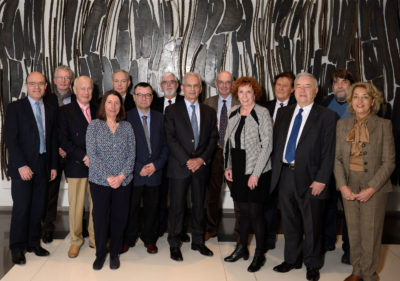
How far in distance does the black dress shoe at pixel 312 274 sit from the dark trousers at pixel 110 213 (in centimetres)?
170

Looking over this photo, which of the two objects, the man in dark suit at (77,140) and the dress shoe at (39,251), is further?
the dress shoe at (39,251)

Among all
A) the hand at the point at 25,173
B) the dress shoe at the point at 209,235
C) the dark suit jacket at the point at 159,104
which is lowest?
the dress shoe at the point at 209,235

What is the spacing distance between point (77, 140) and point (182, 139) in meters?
1.01

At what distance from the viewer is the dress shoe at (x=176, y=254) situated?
3.71 meters

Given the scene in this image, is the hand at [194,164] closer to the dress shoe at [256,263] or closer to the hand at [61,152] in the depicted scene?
the dress shoe at [256,263]

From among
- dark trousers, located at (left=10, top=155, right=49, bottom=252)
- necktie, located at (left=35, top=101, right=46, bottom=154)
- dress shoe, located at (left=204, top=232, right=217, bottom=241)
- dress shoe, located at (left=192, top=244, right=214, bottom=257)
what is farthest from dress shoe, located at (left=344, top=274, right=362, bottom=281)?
necktie, located at (left=35, top=101, right=46, bottom=154)

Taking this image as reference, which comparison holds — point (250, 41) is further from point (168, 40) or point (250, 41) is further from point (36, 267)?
point (36, 267)

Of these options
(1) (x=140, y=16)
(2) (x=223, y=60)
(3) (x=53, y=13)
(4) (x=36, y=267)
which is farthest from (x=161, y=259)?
(3) (x=53, y=13)

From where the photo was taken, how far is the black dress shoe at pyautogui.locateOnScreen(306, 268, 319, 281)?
10.9 ft

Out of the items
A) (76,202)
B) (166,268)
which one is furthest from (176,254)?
(76,202)

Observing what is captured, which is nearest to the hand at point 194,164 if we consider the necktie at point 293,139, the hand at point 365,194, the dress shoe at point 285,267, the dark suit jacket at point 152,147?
→ the dark suit jacket at point 152,147

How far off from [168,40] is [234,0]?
107cm

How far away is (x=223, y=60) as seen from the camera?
17.7 ft

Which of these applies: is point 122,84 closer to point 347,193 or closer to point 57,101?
point 57,101
